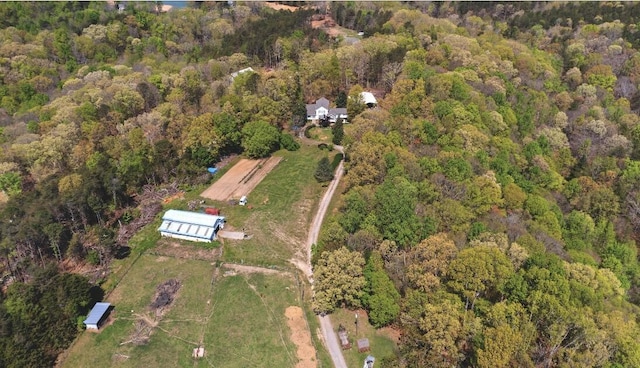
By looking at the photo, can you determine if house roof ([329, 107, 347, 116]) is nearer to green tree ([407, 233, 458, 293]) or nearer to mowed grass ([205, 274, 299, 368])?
mowed grass ([205, 274, 299, 368])

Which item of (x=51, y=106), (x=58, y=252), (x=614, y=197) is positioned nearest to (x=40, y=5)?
(x=51, y=106)

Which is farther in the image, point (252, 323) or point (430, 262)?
point (252, 323)

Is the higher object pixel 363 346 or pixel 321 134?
pixel 321 134

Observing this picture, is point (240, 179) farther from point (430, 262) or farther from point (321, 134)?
point (430, 262)

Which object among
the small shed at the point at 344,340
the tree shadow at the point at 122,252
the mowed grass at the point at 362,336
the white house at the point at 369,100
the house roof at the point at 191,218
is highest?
the white house at the point at 369,100

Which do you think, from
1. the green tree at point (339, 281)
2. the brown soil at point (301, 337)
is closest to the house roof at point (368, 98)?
the green tree at point (339, 281)

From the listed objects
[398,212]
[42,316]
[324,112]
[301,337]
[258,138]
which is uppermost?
[398,212]

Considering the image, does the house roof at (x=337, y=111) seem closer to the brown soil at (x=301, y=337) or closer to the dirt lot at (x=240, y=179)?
the dirt lot at (x=240, y=179)

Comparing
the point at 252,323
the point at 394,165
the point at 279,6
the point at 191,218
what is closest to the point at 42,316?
the point at 191,218
